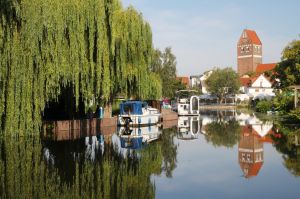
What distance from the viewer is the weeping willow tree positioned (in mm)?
18719

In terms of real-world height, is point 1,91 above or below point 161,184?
above

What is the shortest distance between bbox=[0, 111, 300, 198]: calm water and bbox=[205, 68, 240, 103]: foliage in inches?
2775

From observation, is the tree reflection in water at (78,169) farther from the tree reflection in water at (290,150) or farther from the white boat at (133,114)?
the white boat at (133,114)

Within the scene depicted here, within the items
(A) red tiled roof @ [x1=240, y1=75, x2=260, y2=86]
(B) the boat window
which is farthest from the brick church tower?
(B) the boat window

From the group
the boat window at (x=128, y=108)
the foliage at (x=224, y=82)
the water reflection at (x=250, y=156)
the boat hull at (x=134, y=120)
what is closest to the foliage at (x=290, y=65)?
the boat hull at (x=134, y=120)

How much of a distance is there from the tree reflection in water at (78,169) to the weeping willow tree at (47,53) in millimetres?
2029

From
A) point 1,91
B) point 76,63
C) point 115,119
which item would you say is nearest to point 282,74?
point 115,119

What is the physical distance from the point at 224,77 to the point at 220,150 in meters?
73.4

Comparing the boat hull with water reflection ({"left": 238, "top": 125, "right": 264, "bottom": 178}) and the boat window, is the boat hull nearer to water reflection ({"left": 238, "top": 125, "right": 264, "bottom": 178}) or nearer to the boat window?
the boat window

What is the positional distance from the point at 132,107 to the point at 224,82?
6129 cm

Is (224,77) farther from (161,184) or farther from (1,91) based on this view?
A: (161,184)

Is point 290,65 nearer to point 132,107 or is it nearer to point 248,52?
point 132,107

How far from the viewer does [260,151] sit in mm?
16953

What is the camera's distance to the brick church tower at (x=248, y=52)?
136m
